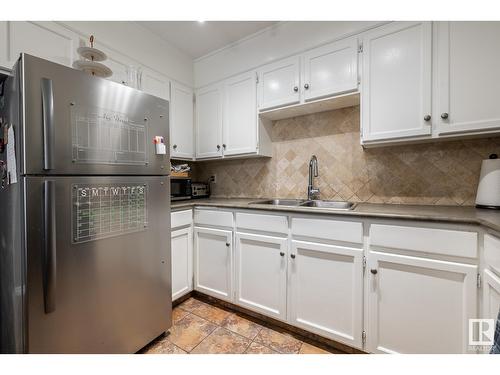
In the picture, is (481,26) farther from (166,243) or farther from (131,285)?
(131,285)

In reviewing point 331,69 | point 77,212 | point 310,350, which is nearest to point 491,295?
point 310,350

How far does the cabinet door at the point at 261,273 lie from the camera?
63.6 inches

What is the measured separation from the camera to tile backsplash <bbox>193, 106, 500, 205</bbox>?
157 cm

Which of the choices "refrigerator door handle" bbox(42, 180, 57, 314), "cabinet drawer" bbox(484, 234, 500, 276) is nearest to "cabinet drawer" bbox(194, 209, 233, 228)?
"refrigerator door handle" bbox(42, 180, 57, 314)

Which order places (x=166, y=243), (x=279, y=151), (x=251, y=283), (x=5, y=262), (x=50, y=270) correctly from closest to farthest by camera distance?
(x=50, y=270)
(x=5, y=262)
(x=166, y=243)
(x=251, y=283)
(x=279, y=151)

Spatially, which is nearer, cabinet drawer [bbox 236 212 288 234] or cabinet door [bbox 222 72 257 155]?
cabinet drawer [bbox 236 212 288 234]

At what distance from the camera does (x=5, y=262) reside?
1.14m

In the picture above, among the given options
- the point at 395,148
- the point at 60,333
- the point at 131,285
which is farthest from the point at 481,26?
the point at 60,333

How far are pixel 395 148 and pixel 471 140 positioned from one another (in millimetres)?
433

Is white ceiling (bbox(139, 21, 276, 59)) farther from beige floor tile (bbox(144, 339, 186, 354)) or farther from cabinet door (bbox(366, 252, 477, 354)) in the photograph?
beige floor tile (bbox(144, 339, 186, 354))

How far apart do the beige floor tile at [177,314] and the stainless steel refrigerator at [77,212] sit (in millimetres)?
313

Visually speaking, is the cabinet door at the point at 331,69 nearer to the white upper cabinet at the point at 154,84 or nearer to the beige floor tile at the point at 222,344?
the white upper cabinet at the point at 154,84

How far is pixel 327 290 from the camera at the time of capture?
4.74 ft

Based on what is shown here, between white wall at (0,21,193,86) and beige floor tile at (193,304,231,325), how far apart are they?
205cm
